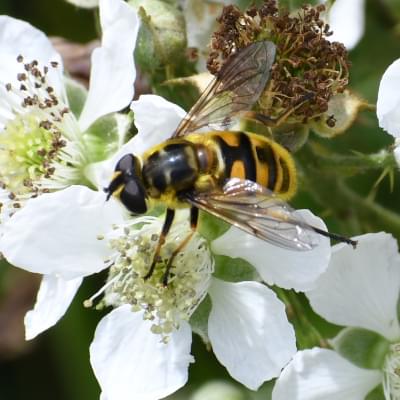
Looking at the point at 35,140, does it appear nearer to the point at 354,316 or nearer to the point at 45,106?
the point at 45,106

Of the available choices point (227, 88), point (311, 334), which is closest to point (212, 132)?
point (227, 88)

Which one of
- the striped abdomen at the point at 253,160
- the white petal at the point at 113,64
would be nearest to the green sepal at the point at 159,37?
the white petal at the point at 113,64

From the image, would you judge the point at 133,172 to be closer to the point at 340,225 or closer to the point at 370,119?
the point at 340,225

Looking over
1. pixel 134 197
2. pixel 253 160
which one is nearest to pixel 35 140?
pixel 134 197

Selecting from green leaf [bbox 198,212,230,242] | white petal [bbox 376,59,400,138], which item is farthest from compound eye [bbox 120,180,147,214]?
white petal [bbox 376,59,400,138]

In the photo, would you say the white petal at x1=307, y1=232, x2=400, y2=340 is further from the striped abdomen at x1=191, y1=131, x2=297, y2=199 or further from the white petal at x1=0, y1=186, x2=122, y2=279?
the white petal at x1=0, y1=186, x2=122, y2=279
